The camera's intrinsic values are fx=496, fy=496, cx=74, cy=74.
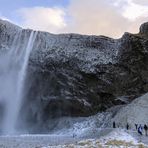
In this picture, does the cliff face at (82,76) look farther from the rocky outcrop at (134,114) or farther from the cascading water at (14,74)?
the rocky outcrop at (134,114)

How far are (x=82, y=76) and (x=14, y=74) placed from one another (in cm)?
1027

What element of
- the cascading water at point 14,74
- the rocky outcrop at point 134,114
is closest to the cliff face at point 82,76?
the cascading water at point 14,74

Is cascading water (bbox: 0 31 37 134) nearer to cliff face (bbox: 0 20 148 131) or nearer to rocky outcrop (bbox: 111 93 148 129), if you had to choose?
cliff face (bbox: 0 20 148 131)

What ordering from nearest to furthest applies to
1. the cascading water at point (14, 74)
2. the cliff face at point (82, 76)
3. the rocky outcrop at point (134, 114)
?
the rocky outcrop at point (134, 114) < the cascading water at point (14, 74) < the cliff face at point (82, 76)

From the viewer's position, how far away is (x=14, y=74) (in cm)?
Answer: 7488

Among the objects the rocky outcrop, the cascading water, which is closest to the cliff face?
the cascading water

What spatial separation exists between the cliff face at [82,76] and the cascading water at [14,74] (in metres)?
0.94

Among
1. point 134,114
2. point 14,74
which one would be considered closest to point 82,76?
point 14,74

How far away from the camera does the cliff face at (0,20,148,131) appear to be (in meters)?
73.2

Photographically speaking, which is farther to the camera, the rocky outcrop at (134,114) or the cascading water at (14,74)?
the cascading water at (14,74)

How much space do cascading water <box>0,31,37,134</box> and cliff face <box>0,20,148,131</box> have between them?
0.94 metres

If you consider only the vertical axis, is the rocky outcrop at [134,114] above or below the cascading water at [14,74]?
below

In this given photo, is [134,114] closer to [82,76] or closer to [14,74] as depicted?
[82,76]

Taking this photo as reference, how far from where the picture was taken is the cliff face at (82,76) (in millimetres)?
73250
